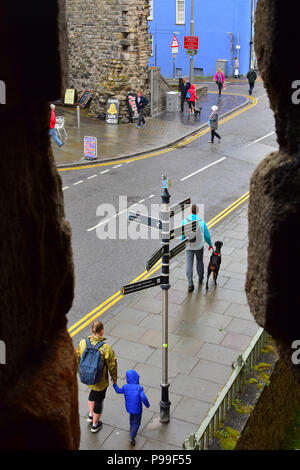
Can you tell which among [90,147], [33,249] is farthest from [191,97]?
[33,249]

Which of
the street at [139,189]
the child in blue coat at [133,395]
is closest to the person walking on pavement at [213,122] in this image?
the street at [139,189]

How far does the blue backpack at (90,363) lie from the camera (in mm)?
8203

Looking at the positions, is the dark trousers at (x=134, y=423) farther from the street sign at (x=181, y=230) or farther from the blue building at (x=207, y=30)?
the blue building at (x=207, y=30)

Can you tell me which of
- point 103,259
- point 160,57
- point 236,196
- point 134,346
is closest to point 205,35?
point 160,57

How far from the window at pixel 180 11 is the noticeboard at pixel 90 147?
2362 centimetres

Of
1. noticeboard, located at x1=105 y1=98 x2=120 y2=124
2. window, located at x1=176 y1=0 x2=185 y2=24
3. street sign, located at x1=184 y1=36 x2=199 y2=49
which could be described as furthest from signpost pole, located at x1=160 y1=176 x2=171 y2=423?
window, located at x1=176 y1=0 x2=185 y2=24

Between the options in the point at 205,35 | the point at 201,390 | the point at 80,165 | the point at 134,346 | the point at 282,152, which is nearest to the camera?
the point at 282,152

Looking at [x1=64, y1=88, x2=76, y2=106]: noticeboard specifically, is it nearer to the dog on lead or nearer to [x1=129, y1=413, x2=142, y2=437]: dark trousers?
the dog on lead

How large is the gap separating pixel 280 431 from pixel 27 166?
7057mm

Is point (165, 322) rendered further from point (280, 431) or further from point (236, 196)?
point (236, 196)

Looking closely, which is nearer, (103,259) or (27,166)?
(27,166)

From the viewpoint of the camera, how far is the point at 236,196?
19125 millimetres
